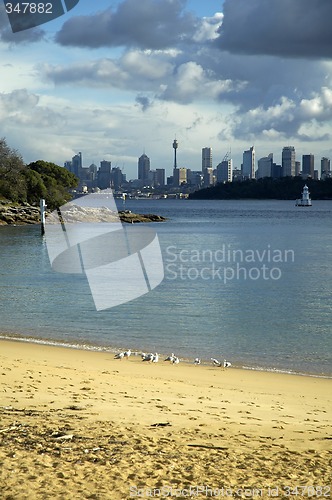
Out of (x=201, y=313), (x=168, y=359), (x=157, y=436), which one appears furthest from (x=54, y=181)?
(x=157, y=436)

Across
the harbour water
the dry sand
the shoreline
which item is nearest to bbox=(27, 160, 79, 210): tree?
the harbour water

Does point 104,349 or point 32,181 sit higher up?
point 32,181

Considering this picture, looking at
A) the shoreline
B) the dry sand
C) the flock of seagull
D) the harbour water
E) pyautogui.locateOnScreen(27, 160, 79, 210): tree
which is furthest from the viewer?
pyautogui.locateOnScreen(27, 160, 79, 210): tree

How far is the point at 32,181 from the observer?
313ft

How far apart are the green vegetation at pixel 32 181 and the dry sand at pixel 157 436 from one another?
80.3 m

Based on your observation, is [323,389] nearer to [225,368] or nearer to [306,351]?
[225,368]

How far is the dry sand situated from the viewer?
6281mm

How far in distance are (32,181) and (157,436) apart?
90.0 m

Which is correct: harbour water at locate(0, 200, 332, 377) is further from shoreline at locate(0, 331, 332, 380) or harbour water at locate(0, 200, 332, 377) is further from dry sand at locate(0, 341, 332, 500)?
dry sand at locate(0, 341, 332, 500)

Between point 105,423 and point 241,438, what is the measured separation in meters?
1.58

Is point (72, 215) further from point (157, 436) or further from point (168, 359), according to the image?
point (157, 436)

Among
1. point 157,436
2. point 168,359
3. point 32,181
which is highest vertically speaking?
point 32,181

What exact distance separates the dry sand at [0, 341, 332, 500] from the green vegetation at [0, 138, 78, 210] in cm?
8025

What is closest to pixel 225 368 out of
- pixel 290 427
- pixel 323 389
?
pixel 323 389
